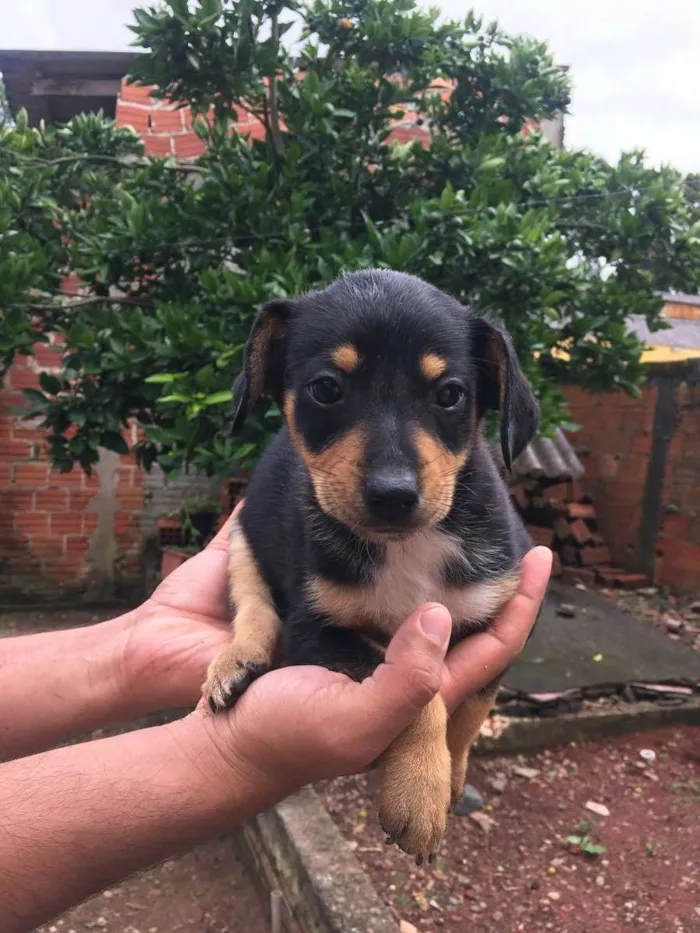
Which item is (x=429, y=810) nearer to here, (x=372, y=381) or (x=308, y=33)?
(x=372, y=381)

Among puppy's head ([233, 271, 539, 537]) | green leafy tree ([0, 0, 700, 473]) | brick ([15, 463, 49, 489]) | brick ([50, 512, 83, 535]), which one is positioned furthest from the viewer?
brick ([50, 512, 83, 535])

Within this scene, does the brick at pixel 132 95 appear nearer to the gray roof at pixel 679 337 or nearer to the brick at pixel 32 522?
the brick at pixel 32 522

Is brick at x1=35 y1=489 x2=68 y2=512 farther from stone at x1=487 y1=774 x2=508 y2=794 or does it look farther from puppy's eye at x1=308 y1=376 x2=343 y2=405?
puppy's eye at x1=308 y1=376 x2=343 y2=405

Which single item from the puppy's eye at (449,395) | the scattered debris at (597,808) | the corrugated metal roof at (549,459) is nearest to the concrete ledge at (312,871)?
the scattered debris at (597,808)

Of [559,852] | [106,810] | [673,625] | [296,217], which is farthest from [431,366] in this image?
[673,625]

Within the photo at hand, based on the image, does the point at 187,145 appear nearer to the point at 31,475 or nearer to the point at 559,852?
the point at 31,475

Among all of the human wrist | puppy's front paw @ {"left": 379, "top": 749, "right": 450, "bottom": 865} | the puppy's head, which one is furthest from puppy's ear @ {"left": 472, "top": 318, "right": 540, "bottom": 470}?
the human wrist

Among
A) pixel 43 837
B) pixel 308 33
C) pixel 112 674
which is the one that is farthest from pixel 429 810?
pixel 308 33
